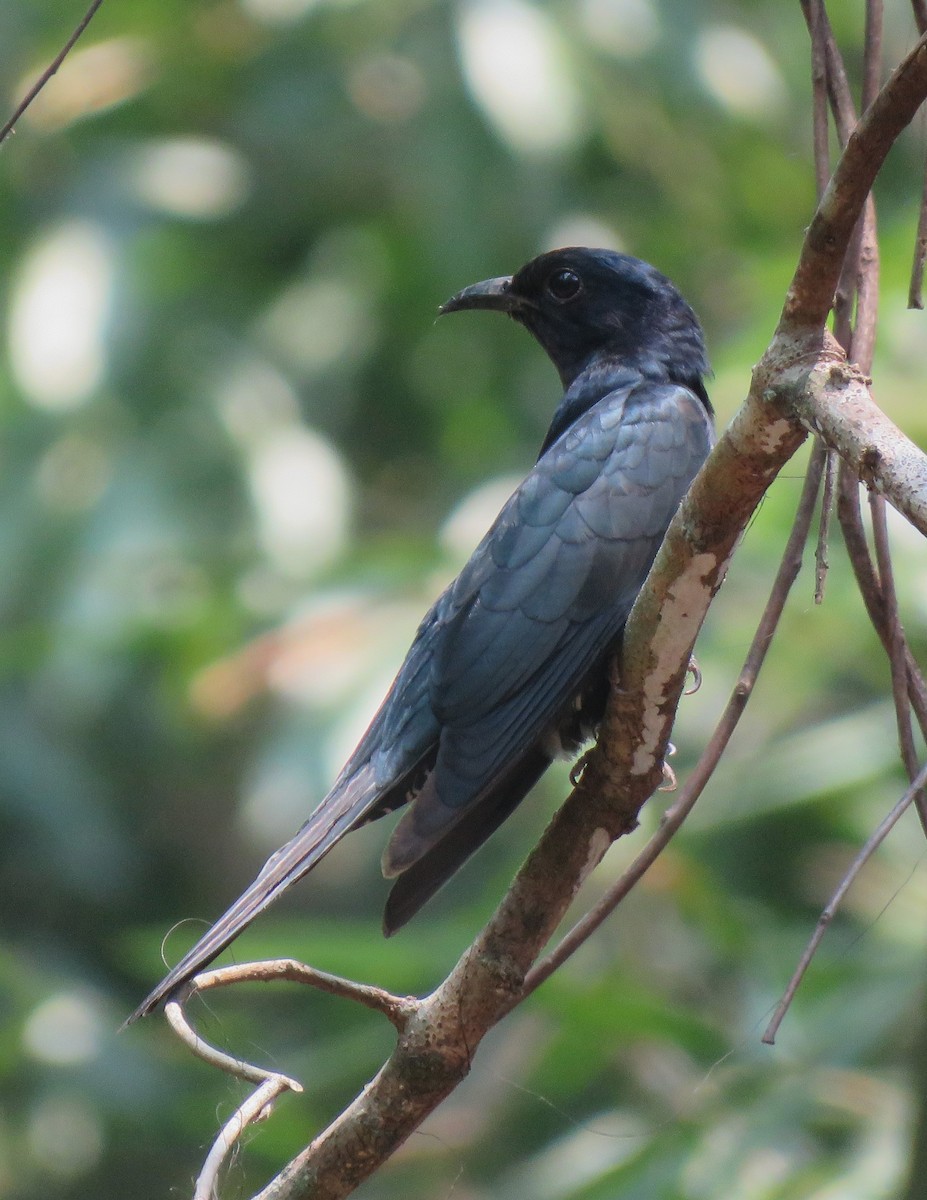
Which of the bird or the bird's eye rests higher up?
the bird's eye

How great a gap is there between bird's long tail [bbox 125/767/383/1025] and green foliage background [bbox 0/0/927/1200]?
116cm

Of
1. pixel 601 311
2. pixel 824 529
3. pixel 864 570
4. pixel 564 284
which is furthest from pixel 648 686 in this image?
pixel 564 284

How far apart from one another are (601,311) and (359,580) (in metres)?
1.45

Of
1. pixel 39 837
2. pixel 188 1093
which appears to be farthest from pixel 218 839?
pixel 188 1093

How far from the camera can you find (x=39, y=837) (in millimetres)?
6863

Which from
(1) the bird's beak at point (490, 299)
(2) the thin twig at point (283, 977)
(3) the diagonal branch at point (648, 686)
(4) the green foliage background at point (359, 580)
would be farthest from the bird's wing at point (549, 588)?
(4) the green foliage background at point (359, 580)

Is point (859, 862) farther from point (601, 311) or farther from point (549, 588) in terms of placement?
point (601, 311)

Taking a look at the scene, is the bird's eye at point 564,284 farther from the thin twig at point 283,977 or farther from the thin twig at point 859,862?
the thin twig at point 859,862

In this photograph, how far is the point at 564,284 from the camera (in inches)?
167

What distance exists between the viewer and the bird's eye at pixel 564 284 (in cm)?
422

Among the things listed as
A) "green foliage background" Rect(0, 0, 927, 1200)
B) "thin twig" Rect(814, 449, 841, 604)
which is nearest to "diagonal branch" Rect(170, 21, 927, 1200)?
"thin twig" Rect(814, 449, 841, 604)

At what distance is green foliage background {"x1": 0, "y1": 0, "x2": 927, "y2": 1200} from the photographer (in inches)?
184

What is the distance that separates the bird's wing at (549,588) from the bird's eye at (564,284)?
723 millimetres

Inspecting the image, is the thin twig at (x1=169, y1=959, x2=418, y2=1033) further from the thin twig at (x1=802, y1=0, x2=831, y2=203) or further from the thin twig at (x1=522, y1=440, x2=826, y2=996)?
the thin twig at (x1=802, y1=0, x2=831, y2=203)
